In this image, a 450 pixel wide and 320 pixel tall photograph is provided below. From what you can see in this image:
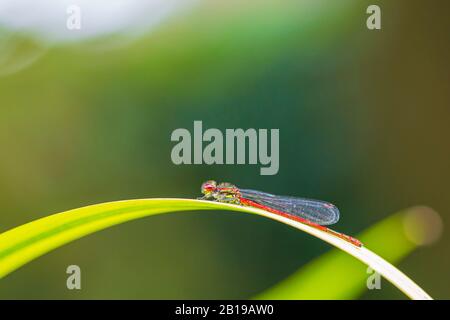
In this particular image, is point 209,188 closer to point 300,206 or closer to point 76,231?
point 300,206

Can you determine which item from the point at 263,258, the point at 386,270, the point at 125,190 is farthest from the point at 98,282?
the point at 386,270

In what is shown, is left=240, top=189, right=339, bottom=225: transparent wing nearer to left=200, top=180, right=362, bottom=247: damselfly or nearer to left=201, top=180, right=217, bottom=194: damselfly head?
left=200, top=180, right=362, bottom=247: damselfly

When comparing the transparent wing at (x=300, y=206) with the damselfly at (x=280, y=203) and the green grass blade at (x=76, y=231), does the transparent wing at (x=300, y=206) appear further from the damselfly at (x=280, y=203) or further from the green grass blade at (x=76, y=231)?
the green grass blade at (x=76, y=231)

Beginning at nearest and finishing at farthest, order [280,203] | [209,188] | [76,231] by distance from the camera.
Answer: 1. [76,231]
2. [209,188]
3. [280,203]

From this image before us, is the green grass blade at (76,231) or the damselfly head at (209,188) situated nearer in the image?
the green grass blade at (76,231)

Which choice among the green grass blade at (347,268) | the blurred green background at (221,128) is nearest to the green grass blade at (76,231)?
the green grass blade at (347,268)

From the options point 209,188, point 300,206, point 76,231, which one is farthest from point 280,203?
point 76,231
